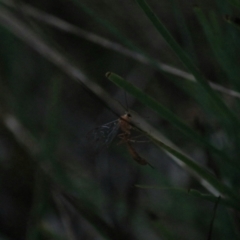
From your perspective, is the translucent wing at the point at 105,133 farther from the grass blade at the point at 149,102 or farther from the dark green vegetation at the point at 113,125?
the grass blade at the point at 149,102

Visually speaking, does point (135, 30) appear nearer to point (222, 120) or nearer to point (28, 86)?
point (28, 86)

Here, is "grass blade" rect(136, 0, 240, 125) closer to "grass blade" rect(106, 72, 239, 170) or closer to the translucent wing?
"grass blade" rect(106, 72, 239, 170)

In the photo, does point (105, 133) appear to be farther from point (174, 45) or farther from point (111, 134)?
point (174, 45)

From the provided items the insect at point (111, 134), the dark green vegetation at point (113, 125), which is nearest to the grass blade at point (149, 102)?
the dark green vegetation at point (113, 125)

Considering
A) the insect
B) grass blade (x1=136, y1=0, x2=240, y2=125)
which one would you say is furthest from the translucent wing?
grass blade (x1=136, y1=0, x2=240, y2=125)

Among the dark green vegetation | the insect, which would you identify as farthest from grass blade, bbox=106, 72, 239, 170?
the insect

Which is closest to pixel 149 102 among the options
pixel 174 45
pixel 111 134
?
pixel 174 45

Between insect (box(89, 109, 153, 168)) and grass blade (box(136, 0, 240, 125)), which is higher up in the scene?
grass blade (box(136, 0, 240, 125))

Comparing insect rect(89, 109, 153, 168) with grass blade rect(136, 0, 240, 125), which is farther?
insect rect(89, 109, 153, 168)

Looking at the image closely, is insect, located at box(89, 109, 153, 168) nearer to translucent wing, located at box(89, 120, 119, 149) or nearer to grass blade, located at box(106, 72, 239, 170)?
translucent wing, located at box(89, 120, 119, 149)
